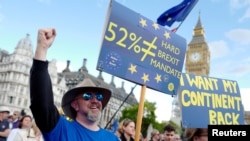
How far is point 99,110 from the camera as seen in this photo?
2.73 metres

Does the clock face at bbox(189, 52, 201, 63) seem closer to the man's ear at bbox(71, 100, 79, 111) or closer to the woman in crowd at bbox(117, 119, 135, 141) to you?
the woman in crowd at bbox(117, 119, 135, 141)

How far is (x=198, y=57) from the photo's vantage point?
348ft

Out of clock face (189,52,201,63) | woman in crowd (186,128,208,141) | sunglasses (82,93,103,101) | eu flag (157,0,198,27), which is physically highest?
clock face (189,52,201,63)

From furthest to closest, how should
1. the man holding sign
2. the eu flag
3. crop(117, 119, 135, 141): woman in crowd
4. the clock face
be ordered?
the clock face, the eu flag, crop(117, 119, 135, 141): woman in crowd, the man holding sign

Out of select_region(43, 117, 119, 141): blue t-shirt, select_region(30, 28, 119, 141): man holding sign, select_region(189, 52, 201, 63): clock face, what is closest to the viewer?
select_region(30, 28, 119, 141): man holding sign

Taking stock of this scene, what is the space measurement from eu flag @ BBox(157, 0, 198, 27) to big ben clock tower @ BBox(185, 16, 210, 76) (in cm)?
9863

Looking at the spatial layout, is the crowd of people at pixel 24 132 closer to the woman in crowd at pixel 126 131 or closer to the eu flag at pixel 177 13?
the woman in crowd at pixel 126 131

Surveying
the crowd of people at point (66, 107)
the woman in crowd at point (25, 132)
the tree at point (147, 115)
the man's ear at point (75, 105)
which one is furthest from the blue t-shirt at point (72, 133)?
the tree at point (147, 115)

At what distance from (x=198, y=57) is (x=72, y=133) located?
107 m

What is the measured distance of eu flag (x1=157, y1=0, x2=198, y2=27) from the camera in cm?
680

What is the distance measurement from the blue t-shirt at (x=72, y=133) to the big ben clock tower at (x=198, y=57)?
10332 centimetres

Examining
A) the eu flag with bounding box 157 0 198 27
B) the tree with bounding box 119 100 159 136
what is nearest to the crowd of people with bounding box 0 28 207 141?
the eu flag with bounding box 157 0 198 27

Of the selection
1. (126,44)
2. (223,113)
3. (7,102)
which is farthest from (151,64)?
(7,102)

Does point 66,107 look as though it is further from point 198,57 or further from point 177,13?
point 198,57
